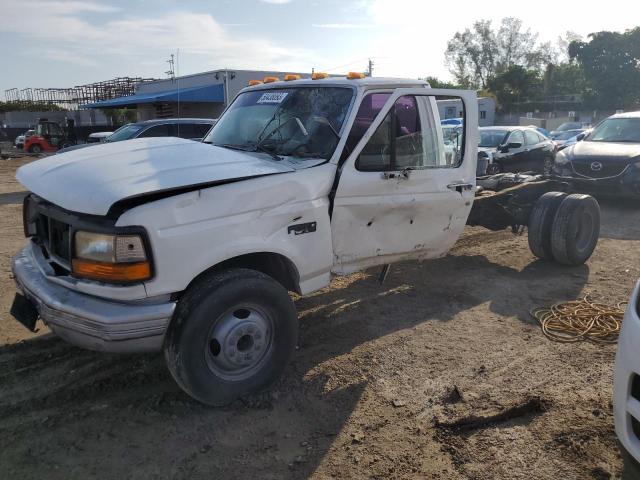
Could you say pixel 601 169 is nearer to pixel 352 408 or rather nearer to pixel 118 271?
pixel 352 408

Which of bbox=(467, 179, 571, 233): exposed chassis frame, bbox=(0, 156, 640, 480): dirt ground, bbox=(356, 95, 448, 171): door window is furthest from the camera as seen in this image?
bbox=(467, 179, 571, 233): exposed chassis frame

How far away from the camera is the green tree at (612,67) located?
161ft

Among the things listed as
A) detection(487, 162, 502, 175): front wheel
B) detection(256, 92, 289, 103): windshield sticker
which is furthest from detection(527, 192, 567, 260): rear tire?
detection(487, 162, 502, 175): front wheel

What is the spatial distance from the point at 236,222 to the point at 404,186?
1.69 meters

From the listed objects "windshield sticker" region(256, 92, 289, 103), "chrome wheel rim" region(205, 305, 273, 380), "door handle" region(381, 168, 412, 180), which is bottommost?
"chrome wheel rim" region(205, 305, 273, 380)

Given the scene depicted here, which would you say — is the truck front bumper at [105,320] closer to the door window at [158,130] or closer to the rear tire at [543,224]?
the rear tire at [543,224]

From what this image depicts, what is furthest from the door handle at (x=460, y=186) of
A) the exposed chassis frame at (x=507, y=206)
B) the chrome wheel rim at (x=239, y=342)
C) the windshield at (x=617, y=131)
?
the windshield at (x=617, y=131)

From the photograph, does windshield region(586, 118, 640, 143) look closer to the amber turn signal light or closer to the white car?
the white car

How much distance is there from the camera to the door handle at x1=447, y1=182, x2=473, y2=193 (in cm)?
487

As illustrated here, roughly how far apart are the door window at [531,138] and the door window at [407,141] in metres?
10.4

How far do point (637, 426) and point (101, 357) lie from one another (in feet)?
11.6

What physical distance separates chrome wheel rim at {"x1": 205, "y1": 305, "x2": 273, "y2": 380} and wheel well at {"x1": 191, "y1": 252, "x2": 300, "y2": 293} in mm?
374

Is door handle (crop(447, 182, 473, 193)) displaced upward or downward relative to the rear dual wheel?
upward

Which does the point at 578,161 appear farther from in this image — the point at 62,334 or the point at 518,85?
the point at 518,85
